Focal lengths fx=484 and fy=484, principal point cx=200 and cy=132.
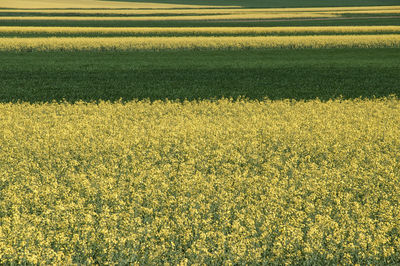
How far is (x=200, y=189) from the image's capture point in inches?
379

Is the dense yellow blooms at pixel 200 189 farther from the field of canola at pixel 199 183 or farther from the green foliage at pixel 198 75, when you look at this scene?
the green foliage at pixel 198 75

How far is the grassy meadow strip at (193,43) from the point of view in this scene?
40.2 metres

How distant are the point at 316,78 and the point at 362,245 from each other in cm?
2076

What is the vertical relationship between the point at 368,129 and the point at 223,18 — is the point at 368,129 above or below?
above

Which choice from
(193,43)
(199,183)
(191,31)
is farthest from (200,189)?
(191,31)

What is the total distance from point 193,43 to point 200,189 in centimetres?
3321

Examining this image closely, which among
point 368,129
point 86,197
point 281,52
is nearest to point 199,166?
point 86,197

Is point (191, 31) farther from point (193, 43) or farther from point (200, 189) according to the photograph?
point (200, 189)

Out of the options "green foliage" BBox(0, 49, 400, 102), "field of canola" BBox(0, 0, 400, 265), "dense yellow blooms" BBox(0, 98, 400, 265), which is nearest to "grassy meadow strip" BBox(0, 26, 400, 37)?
"green foliage" BBox(0, 49, 400, 102)

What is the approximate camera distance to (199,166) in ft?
36.9

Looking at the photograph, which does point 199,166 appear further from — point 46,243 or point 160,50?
point 160,50

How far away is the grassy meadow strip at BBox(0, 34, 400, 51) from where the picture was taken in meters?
40.2

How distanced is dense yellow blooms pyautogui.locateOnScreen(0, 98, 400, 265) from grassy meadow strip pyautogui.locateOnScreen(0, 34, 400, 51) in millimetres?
25284

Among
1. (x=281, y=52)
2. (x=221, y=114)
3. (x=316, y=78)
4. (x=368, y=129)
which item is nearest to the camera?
(x=368, y=129)
